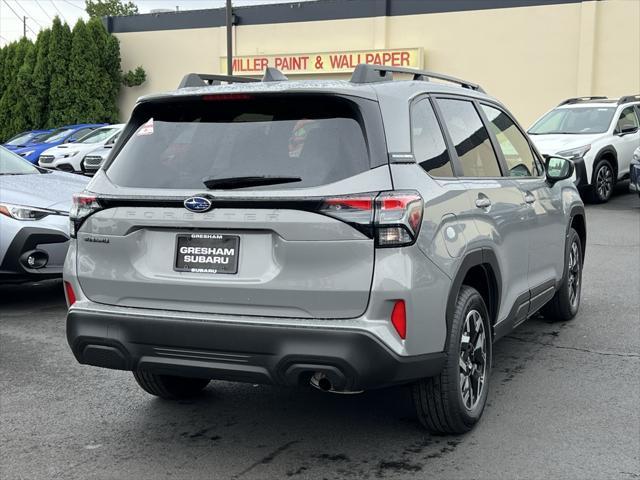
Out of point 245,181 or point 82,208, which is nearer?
point 245,181

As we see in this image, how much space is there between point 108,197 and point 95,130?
19496 millimetres

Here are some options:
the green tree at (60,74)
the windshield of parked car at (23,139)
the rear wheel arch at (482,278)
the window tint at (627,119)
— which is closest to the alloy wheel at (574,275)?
the rear wheel arch at (482,278)

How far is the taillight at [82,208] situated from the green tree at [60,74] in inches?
1176

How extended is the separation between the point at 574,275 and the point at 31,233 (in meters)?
4.54

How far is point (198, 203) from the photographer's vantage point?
3.86 m

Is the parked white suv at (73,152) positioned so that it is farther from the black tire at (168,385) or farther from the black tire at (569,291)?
the black tire at (168,385)

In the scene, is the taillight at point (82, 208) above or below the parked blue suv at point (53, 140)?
above

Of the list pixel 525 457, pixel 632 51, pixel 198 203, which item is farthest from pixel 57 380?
pixel 632 51

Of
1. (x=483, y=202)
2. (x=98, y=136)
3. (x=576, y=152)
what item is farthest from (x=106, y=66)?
(x=483, y=202)

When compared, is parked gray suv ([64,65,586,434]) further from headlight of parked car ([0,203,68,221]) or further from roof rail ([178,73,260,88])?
headlight of parked car ([0,203,68,221])

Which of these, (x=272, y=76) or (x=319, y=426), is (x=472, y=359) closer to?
(x=319, y=426)

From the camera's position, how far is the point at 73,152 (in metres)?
21.2

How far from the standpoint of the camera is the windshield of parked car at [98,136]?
72.3ft

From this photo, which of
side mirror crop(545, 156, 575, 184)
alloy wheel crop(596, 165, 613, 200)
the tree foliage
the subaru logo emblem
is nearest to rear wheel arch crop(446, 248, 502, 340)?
the subaru logo emblem
